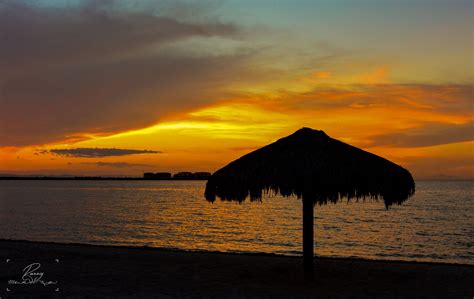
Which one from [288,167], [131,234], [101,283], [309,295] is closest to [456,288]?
[309,295]

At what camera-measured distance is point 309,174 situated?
9.32 metres

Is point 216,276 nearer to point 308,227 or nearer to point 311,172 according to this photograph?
point 308,227

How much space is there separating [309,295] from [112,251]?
736cm

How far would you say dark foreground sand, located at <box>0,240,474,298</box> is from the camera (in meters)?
9.07

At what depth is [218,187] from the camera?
1056 centimetres

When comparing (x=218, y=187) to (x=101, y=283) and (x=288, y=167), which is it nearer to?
(x=288, y=167)

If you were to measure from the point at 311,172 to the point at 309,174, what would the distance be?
0.06 m

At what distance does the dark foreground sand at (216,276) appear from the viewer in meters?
9.07

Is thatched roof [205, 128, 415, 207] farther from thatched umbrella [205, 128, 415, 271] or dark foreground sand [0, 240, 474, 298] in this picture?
dark foreground sand [0, 240, 474, 298]

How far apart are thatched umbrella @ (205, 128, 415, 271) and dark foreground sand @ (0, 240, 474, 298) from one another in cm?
121
